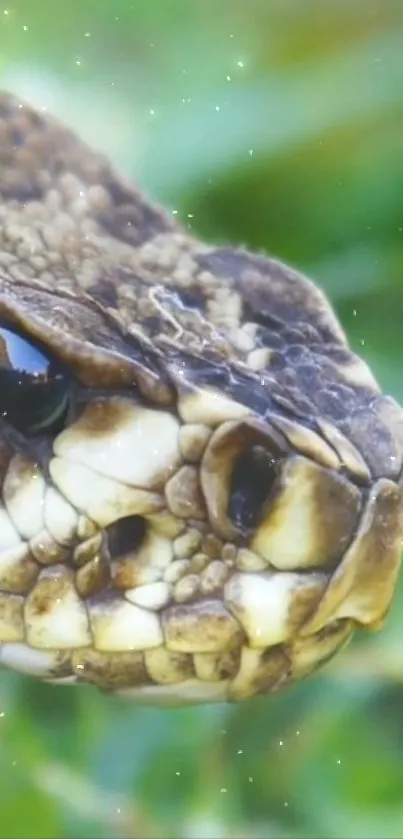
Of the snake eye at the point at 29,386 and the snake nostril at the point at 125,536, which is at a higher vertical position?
the snake eye at the point at 29,386

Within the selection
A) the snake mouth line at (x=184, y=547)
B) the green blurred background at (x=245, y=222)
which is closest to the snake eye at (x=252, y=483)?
the snake mouth line at (x=184, y=547)

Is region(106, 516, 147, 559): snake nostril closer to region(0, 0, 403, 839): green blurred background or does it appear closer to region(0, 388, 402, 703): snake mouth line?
region(0, 388, 402, 703): snake mouth line

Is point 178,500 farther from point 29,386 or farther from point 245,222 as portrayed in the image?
point 245,222

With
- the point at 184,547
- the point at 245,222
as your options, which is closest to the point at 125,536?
the point at 184,547

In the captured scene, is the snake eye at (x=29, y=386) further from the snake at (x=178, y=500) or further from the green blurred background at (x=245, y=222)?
the green blurred background at (x=245, y=222)

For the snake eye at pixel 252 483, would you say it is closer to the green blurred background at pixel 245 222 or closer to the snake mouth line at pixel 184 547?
the snake mouth line at pixel 184 547

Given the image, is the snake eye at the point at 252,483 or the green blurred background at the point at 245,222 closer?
the snake eye at the point at 252,483

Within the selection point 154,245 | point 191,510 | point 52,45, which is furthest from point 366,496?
point 52,45
